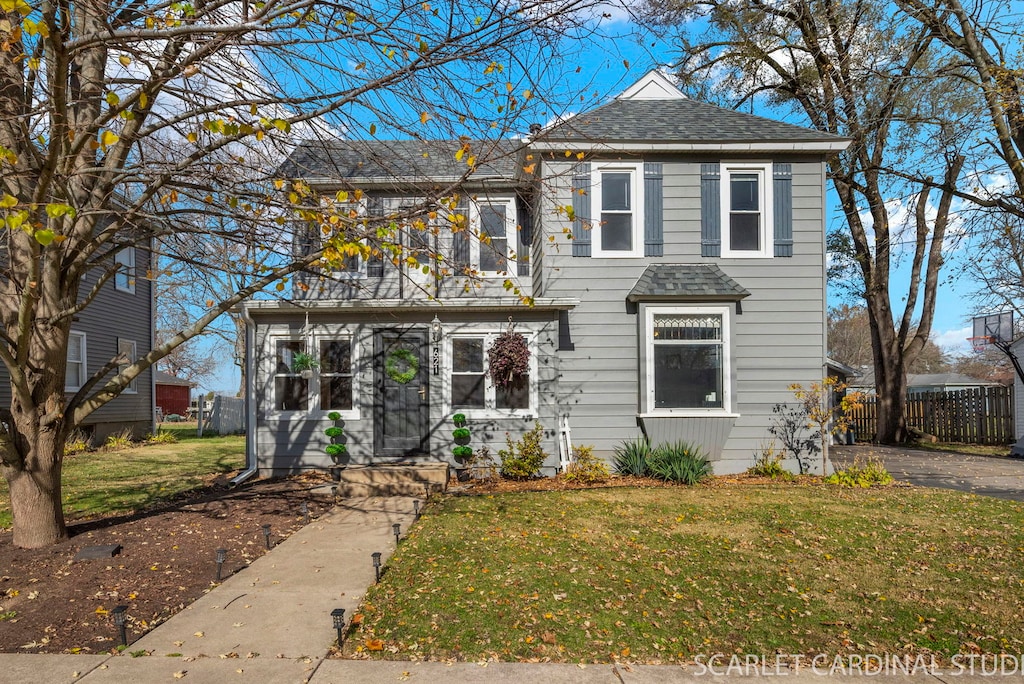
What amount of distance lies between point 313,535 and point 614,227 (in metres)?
7.19

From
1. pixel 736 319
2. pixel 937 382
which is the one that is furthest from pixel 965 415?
pixel 937 382

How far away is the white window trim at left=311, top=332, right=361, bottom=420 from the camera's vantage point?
10680 millimetres

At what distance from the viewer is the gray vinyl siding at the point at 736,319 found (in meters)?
10.5

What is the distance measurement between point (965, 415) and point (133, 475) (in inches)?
817

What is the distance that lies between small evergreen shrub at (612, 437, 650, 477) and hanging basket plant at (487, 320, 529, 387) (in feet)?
7.20

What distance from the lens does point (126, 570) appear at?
5.25m

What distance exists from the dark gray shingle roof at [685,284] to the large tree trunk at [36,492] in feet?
27.2

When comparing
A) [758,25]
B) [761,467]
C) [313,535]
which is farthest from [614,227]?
[758,25]

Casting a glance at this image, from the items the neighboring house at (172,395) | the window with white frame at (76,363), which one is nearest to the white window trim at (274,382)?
the window with white frame at (76,363)

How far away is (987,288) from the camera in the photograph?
18.3 metres

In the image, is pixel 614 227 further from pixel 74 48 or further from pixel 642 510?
pixel 74 48

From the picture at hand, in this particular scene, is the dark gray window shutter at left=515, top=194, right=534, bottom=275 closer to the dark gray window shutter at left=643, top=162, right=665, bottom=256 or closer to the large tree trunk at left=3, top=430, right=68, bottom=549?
the dark gray window shutter at left=643, top=162, right=665, bottom=256

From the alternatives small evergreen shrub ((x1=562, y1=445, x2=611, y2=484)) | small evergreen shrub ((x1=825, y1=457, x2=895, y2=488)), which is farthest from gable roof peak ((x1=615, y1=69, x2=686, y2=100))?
small evergreen shrub ((x1=825, y1=457, x2=895, y2=488))

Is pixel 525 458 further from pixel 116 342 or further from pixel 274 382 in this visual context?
pixel 116 342
